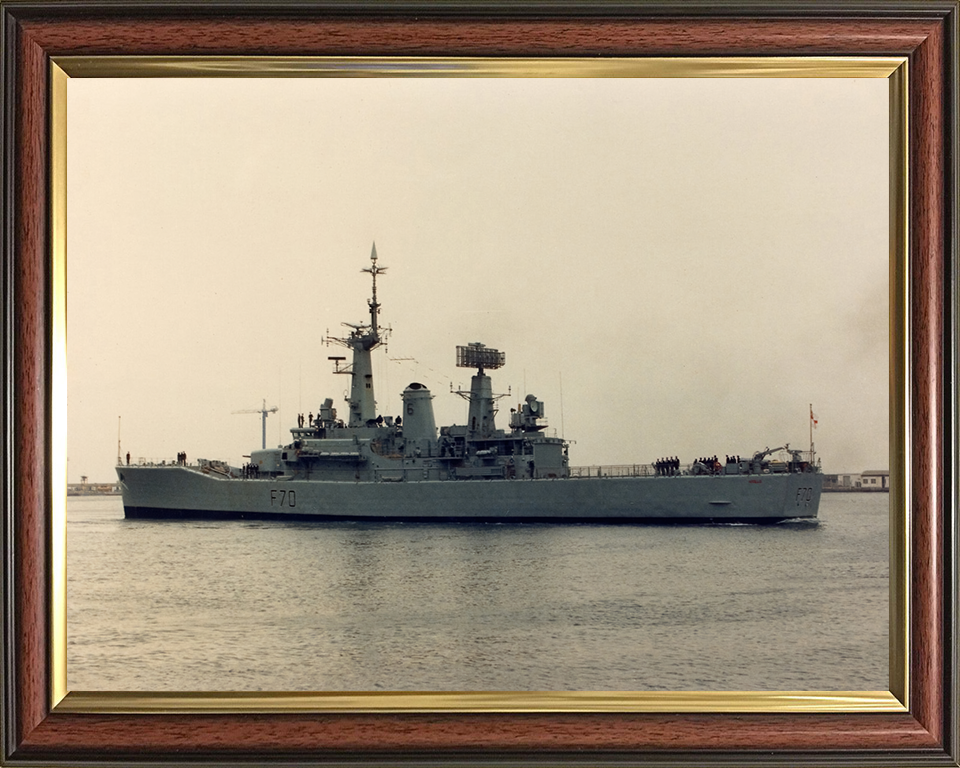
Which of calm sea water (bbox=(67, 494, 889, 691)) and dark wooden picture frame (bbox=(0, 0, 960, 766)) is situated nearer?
dark wooden picture frame (bbox=(0, 0, 960, 766))

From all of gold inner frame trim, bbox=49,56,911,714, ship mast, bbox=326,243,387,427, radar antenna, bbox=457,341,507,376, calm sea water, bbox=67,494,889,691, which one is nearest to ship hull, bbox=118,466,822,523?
calm sea water, bbox=67,494,889,691

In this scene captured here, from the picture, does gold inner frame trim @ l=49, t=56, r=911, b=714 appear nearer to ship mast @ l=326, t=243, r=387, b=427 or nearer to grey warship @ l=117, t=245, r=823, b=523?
grey warship @ l=117, t=245, r=823, b=523

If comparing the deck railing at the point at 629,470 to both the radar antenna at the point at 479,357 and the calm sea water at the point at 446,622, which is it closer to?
the calm sea water at the point at 446,622

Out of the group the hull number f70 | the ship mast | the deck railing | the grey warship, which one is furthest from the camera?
the hull number f70

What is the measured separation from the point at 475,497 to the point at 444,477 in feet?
3.34

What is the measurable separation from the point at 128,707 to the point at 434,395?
126 inches

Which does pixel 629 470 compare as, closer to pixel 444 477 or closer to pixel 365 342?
pixel 365 342

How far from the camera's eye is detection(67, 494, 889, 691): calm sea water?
11.6ft

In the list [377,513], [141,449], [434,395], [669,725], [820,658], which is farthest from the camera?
[377,513]

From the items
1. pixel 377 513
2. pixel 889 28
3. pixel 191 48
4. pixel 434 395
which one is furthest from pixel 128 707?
pixel 377 513

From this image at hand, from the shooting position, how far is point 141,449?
13.7ft

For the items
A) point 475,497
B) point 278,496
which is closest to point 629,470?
point 278,496

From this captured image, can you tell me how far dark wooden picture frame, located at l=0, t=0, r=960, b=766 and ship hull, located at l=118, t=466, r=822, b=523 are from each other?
546 mm

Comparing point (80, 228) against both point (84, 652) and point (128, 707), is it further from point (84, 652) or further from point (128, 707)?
point (128, 707)
